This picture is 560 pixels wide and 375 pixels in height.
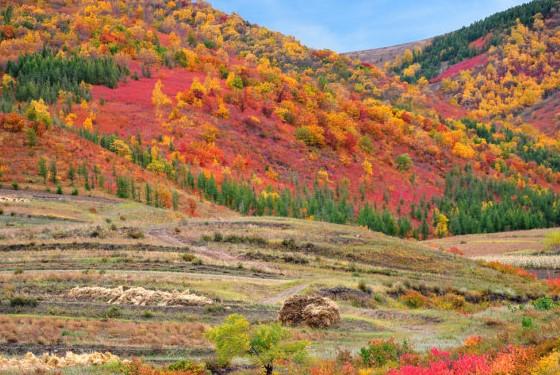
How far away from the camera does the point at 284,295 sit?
39.1m

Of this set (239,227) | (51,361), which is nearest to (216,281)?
(51,361)

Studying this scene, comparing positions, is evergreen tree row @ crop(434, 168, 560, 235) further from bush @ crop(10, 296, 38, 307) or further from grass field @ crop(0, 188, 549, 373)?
bush @ crop(10, 296, 38, 307)

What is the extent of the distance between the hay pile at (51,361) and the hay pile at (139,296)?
1115 centimetres

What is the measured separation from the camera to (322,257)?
55.6m

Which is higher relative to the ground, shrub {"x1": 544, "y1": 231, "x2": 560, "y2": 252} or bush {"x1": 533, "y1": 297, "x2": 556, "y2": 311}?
bush {"x1": 533, "y1": 297, "x2": 556, "y2": 311}

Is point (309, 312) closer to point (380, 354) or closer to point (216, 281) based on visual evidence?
point (380, 354)

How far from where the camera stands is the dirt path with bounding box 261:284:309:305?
36938mm

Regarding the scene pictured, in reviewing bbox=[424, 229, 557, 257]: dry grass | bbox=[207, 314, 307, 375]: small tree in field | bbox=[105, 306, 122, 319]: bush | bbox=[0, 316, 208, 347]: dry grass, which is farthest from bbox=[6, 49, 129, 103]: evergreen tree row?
bbox=[207, 314, 307, 375]: small tree in field

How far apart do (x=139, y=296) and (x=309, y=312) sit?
9235 mm

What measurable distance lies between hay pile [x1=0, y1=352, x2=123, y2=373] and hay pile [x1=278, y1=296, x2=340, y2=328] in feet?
35.3

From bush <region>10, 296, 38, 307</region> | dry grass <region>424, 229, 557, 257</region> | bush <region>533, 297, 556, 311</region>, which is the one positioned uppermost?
bush <region>10, 296, 38, 307</region>

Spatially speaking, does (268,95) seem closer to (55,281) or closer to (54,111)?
(54,111)

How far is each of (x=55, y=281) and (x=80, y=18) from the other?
564ft

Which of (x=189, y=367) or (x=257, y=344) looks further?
(x=189, y=367)
